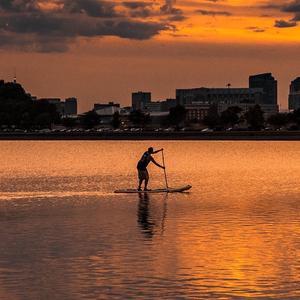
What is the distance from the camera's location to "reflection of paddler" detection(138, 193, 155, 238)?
4078 centimetres

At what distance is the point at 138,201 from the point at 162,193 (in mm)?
6013

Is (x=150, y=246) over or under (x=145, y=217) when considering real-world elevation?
over

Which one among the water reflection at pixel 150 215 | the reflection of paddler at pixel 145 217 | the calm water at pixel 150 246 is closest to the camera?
the calm water at pixel 150 246

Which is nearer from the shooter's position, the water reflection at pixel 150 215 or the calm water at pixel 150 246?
the calm water at pixel 150 246

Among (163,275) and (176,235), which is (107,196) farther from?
(163,275)

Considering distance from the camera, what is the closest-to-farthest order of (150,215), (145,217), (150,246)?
(150,246) → (145,217) → (150,215)

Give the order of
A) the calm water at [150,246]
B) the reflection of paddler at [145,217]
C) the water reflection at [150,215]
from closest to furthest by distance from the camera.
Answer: the calm water at [150,246], the reflection of paddler at [145,217], the water reflection at [150,215]

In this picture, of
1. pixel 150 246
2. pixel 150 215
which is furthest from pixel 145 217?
pixel 150 246

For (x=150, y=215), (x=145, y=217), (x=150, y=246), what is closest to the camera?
(x=150, y=246)

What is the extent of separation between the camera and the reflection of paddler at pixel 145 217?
4078cm

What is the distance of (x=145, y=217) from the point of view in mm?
46812

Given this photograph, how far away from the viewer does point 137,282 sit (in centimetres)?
2839

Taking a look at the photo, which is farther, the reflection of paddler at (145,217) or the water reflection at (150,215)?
the water reflection at (150,215)

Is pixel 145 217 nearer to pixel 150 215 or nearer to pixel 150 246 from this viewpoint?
pixel 150 215
